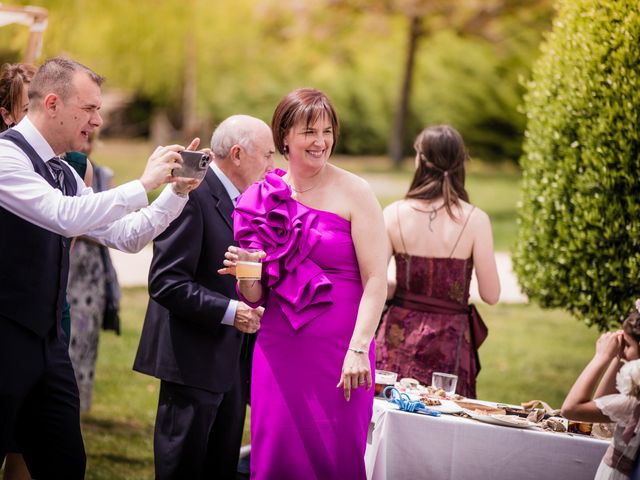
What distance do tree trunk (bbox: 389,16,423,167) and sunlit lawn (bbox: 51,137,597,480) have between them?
9.87 metres

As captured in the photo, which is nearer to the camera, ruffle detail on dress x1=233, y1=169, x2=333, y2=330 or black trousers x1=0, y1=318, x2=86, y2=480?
black trousers x1=0, y1=318, x2=86, y2=480

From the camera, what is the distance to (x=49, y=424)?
12.7 feet

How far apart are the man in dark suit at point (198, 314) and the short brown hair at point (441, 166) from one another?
106 centimetres

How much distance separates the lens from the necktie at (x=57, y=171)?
13.0ft

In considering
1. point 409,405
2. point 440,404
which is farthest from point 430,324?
point 409,405

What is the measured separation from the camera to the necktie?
3.95 metres

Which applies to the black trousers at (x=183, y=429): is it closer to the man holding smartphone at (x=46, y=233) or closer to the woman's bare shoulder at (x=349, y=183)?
the man holding smartphone at (x=46, y=233)

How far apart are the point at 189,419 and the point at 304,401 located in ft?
2.59

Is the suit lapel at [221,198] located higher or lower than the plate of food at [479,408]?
higher

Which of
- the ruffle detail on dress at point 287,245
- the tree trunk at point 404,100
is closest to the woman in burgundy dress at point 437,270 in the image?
the ruffle detail on dress at point 287,245

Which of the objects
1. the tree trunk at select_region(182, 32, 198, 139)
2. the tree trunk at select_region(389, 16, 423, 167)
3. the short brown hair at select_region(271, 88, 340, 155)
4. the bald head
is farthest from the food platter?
the tree trunk at select_region(182, 32, 198, 139)

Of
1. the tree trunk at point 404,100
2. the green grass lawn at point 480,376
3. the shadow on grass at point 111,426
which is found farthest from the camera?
the tree trunk at point 404,100

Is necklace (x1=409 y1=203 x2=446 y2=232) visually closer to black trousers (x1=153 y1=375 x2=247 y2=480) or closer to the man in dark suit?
the man in dark suit

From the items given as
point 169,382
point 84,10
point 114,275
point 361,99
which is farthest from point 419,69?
point 169,382
